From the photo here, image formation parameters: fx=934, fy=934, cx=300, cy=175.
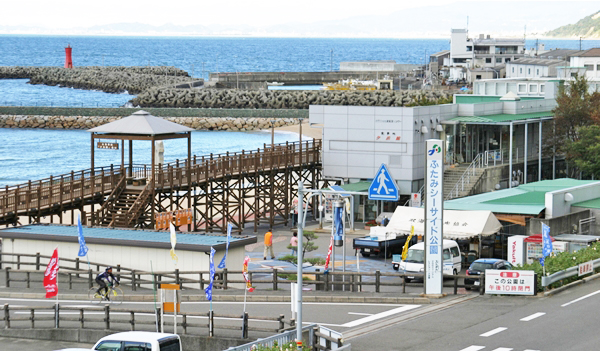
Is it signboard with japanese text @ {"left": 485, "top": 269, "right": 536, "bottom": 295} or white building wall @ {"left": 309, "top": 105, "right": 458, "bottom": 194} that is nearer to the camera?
signboard with japanese text @ {"left": 485, "top": 269, "right": 536, "bottom": 295}

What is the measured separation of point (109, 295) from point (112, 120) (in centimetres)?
8980

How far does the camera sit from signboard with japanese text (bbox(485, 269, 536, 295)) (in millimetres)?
28375

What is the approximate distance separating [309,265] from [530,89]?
46500 millimetres

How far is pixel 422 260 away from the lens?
33438mm

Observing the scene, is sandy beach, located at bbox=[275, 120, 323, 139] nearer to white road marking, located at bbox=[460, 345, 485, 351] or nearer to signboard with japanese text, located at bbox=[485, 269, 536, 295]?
signboard with japanese text, located at bbox=[485, 269, 536, 295]

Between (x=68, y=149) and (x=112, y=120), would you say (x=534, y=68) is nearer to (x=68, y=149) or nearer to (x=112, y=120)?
(x=112, y=120)

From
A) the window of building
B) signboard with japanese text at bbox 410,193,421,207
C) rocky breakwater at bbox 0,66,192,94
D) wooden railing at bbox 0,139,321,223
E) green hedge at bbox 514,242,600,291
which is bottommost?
green hedge at bbox 514,242,600,291

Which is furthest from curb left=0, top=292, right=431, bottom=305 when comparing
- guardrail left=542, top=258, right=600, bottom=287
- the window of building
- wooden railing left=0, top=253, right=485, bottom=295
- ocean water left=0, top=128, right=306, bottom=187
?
ocean water left=0, top=128, right=306, bottom=187

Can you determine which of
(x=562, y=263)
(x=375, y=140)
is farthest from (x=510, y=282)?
(x=375, y=140)

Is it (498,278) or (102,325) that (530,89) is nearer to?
(498,278)

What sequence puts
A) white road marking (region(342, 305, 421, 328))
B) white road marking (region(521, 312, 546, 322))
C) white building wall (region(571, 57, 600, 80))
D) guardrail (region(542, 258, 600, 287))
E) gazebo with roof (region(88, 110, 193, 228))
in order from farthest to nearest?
white building wall (region(571, 57, 600, 80))
gazebo with roof (region(88, 110, 193, 228))
guardrail (region(542, 258, 600, 287))
white road marking (region(521, 312, 546, 322))
white road marking (region(342, 305, 421, 328))

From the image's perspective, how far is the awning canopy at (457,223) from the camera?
3612cm

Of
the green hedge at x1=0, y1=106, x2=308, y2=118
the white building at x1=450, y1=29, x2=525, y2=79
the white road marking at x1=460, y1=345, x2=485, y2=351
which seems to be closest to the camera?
the white road marking at x1=460, y1=345, x2=485, y2=351

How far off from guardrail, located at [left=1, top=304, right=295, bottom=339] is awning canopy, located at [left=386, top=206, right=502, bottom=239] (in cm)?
1319
